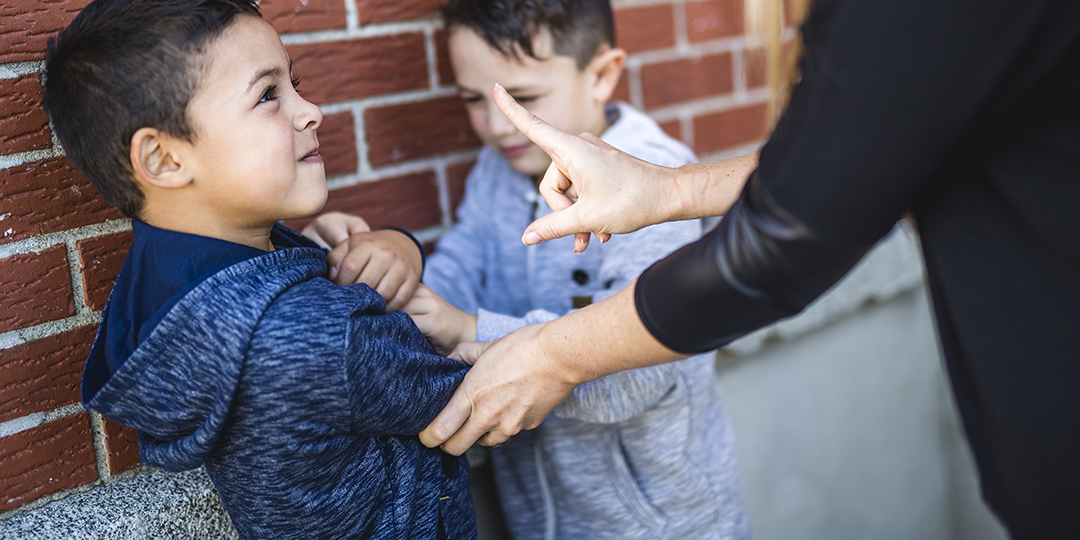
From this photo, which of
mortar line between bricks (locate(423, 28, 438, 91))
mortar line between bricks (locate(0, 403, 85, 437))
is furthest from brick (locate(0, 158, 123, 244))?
mortar line between bricks (locate(423, 28, 438, 91))

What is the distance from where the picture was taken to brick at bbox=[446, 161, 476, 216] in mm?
1793

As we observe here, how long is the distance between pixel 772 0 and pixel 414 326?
853 millimetres

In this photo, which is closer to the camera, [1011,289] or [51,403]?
[1011,289]

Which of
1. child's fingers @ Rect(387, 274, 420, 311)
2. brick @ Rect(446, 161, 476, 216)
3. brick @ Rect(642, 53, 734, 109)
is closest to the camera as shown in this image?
child's fingers @ Rect(387, 274, 420, 311)

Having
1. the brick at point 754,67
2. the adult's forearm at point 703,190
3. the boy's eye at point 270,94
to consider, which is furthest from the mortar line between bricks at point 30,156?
the brick at point 754,67

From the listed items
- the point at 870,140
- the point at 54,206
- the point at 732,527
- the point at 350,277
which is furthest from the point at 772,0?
the point at 54,206

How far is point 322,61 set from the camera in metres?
1.49

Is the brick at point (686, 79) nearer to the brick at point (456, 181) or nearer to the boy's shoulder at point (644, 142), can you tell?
the boy's shoulder at point (644, 142)

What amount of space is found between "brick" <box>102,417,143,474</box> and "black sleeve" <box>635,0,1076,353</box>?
3.17 ft

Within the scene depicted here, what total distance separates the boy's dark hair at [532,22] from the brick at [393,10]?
0.05 meters

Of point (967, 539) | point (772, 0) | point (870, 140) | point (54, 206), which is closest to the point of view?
point (870, 140)

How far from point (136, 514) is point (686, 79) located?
1763 mm

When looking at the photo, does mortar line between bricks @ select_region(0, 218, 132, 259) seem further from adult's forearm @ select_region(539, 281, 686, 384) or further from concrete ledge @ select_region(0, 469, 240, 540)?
adult's forearm @ select_region(539, 281, 686, 384)

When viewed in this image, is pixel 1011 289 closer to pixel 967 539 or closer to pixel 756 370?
pixel 756 370
